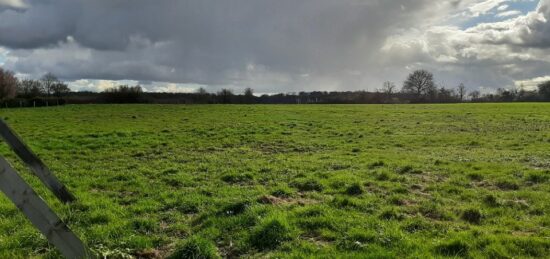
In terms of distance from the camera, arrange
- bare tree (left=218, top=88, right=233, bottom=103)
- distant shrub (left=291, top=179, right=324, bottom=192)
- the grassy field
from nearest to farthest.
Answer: the grassy field → distant shrub (left=291, top=179, right=324, bottom=192) → bare tree (left=218, top=88, right=233, bottom=103)

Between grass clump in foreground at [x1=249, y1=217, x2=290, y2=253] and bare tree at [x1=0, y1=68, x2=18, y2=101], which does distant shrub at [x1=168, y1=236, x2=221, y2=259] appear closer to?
grass clump in foreground at [x1=249, y1=217, x2=290, y2=253]

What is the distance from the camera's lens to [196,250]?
21.2 feet

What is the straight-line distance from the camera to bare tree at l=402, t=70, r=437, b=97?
128875 mm

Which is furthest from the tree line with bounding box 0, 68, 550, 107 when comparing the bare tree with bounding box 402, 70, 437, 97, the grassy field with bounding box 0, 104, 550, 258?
the grassy field with bounding box 0, 104, 550, 258

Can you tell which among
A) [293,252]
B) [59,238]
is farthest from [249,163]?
[59,238]

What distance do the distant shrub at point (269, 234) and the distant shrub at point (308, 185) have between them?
139 inches

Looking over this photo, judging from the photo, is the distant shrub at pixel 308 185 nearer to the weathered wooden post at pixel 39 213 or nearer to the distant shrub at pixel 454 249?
the distant shrub at pixel 454 249

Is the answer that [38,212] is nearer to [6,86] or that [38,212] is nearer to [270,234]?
[270,234]

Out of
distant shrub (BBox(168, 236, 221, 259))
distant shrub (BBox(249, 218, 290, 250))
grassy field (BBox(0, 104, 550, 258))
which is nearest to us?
distant shrub (BBox(168, 236, 221, 259))

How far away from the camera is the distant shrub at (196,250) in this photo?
251 inches

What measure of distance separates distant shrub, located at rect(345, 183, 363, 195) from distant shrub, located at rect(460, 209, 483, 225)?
2662 millimetres

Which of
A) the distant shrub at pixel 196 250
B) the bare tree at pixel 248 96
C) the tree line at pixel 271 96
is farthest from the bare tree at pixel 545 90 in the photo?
the distant shrub at pixel 196 250

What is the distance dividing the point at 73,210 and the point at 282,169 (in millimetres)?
6931

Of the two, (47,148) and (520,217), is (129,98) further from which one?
(520,217)
